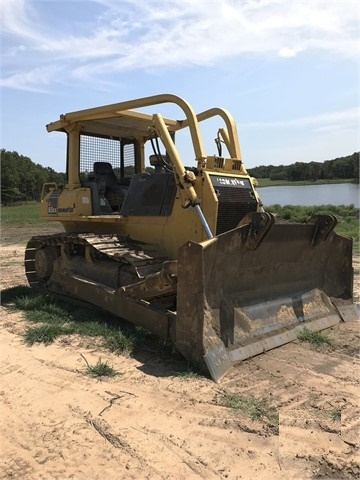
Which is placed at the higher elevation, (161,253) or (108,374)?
(161,253)

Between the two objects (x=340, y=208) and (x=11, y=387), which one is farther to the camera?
(x=340, y=208)

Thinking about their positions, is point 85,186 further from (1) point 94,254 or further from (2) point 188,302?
(2) point 188,302

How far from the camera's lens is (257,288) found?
5254mm

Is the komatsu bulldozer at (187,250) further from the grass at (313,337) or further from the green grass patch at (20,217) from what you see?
the green grass patch at (20,217)

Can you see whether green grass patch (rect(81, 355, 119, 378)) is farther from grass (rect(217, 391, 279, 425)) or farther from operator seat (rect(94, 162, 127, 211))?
operator seat (rect(94, 162, 127, 211))

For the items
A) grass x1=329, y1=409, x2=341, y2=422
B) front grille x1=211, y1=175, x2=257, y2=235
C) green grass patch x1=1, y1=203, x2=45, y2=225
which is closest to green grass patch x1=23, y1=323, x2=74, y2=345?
front grille x1=211, y1=175, x2=257, y2=235

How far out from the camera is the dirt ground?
2.89m

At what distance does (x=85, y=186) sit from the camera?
290 inches

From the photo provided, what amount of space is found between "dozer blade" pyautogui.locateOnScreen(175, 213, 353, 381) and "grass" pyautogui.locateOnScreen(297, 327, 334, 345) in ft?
0.25

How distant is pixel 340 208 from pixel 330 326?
916 inches

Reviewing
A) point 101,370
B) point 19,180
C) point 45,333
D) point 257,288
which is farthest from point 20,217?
point 19,180

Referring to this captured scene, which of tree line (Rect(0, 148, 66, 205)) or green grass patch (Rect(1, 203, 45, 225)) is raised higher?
tree line (Rect(0, 148, 66, 205))

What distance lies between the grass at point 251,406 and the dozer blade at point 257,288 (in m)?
0.34

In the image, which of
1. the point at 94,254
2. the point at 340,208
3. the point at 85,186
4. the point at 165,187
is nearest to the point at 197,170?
the point at 165,187
